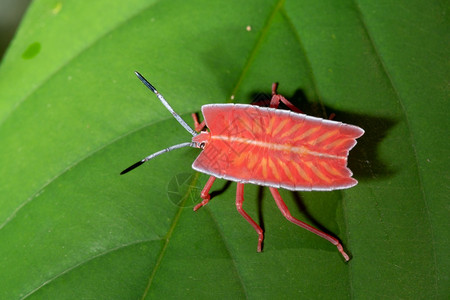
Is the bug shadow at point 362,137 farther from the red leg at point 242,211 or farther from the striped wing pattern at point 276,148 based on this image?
the red leg at point 242,211

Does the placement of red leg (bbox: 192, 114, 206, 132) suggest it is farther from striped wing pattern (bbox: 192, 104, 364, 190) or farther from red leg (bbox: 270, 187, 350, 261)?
red leg (bbox: 270, 187, 350, 261)

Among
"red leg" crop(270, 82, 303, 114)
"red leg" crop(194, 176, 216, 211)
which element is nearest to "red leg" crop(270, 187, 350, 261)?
Result: "red leg" crop(194, 176, 216, 211)

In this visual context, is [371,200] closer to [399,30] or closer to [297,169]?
[297,169]

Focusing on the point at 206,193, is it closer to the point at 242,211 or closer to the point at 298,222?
the point at 242,211

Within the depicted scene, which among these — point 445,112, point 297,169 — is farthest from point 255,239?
point 445,112

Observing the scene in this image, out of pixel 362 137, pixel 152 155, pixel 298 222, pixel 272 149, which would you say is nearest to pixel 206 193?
pixel 152 155

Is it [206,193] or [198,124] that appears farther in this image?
[198,124]

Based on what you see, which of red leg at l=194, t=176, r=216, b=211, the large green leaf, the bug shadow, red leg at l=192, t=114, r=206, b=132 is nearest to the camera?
the large green leaf
